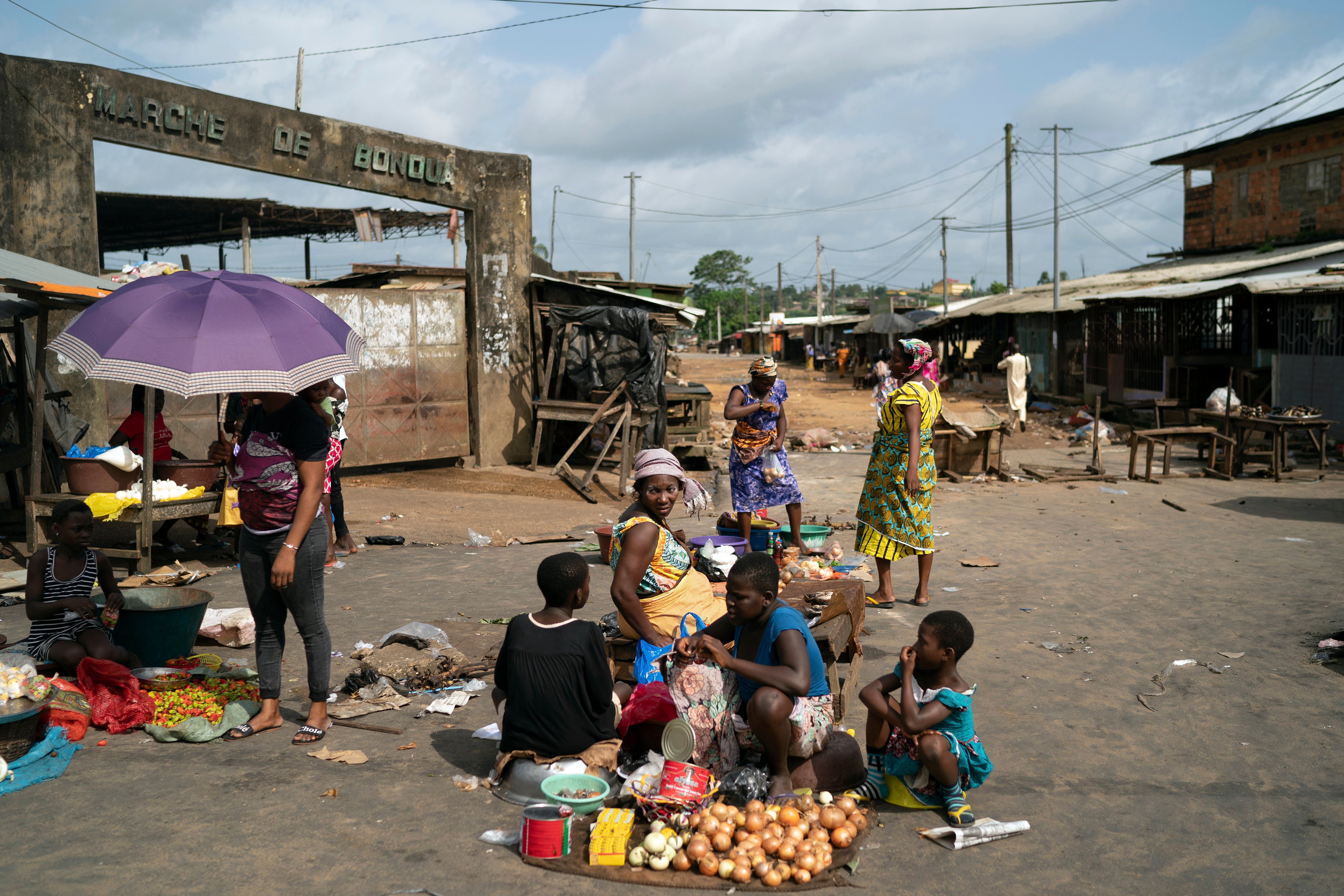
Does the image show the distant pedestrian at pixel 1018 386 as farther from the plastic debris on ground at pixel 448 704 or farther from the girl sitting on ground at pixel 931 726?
the girl sitting on ground at pixel 931 726

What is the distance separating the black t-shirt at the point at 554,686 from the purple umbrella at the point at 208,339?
1.51 metres

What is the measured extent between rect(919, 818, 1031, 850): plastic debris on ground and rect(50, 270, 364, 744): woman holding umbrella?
2725mm

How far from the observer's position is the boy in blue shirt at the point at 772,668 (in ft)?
11.9

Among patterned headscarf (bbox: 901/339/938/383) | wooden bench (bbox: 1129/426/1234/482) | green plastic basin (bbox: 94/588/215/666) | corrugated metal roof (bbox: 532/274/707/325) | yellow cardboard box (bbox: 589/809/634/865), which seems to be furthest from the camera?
corrugated metal roof (bbox: 532/274/707/325)

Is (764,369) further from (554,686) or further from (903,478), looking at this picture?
(554,686)

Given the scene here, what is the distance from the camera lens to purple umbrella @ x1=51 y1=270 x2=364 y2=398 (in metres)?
4.12

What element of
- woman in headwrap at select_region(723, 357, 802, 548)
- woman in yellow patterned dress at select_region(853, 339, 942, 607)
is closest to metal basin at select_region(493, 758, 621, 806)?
woman in yellow patterned dress at select_region(853, 339, 942, 607)

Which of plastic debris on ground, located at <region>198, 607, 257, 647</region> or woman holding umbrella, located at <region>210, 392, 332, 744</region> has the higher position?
woman holding umbrella, located at <region>210, 392, 332, 744</region>

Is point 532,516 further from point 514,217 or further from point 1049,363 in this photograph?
point 1049,363

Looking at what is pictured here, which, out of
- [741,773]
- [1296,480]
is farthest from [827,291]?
[741,773]

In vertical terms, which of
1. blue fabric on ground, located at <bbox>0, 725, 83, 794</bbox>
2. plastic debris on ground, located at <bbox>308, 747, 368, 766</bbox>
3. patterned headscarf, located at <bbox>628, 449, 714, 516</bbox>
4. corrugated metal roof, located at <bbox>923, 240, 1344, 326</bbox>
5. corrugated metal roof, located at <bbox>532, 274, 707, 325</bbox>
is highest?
corrugated metal roof, located at <bbox>923, 240, 1344, 326</bbox>

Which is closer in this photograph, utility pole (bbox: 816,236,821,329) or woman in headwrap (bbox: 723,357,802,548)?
woman in headwrap (bbox: 723,357,802,548)

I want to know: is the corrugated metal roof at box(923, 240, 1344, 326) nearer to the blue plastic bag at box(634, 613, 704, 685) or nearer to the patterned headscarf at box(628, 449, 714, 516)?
the patterned headscarf at box(628, 449, 714, 516)

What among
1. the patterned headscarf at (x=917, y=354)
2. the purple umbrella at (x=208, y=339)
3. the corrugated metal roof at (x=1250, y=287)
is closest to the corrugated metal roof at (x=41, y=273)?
the purple umbrella at (x=208, y=339)
